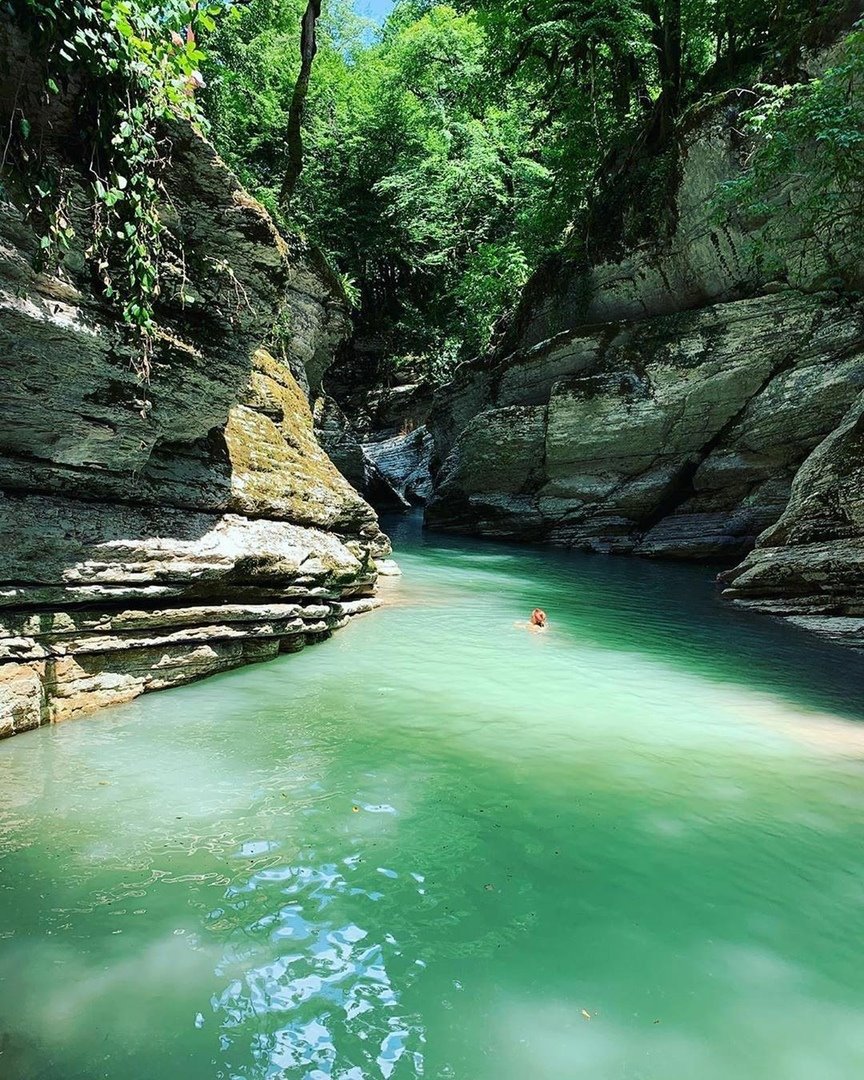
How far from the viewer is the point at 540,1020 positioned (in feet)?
8.46

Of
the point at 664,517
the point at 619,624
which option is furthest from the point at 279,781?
the point at 664,517

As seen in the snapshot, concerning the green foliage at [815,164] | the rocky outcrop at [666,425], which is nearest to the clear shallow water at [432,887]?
the green foliage at [815,164]

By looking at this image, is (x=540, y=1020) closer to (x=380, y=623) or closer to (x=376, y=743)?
(x=376, y=743)

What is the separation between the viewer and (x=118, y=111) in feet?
15.9

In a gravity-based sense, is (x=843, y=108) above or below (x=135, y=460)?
above

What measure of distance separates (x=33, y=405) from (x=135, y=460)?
105 cm

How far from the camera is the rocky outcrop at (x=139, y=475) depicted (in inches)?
203

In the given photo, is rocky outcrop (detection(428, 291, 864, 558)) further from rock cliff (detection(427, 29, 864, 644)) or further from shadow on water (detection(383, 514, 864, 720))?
shadow on water (detection(383, 514, 864, 720))

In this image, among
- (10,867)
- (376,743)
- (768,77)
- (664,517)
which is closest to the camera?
(10,867)

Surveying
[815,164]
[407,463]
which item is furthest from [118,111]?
[407,463]

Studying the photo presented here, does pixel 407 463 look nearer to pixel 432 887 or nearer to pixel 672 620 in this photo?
pixel 672 620

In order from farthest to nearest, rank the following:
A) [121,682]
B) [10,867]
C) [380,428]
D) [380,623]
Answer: [380,428] < [380,623] < [121,682] < [10,867]

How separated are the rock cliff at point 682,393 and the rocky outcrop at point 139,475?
30.9ft

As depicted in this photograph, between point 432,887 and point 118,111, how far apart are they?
223 inches
